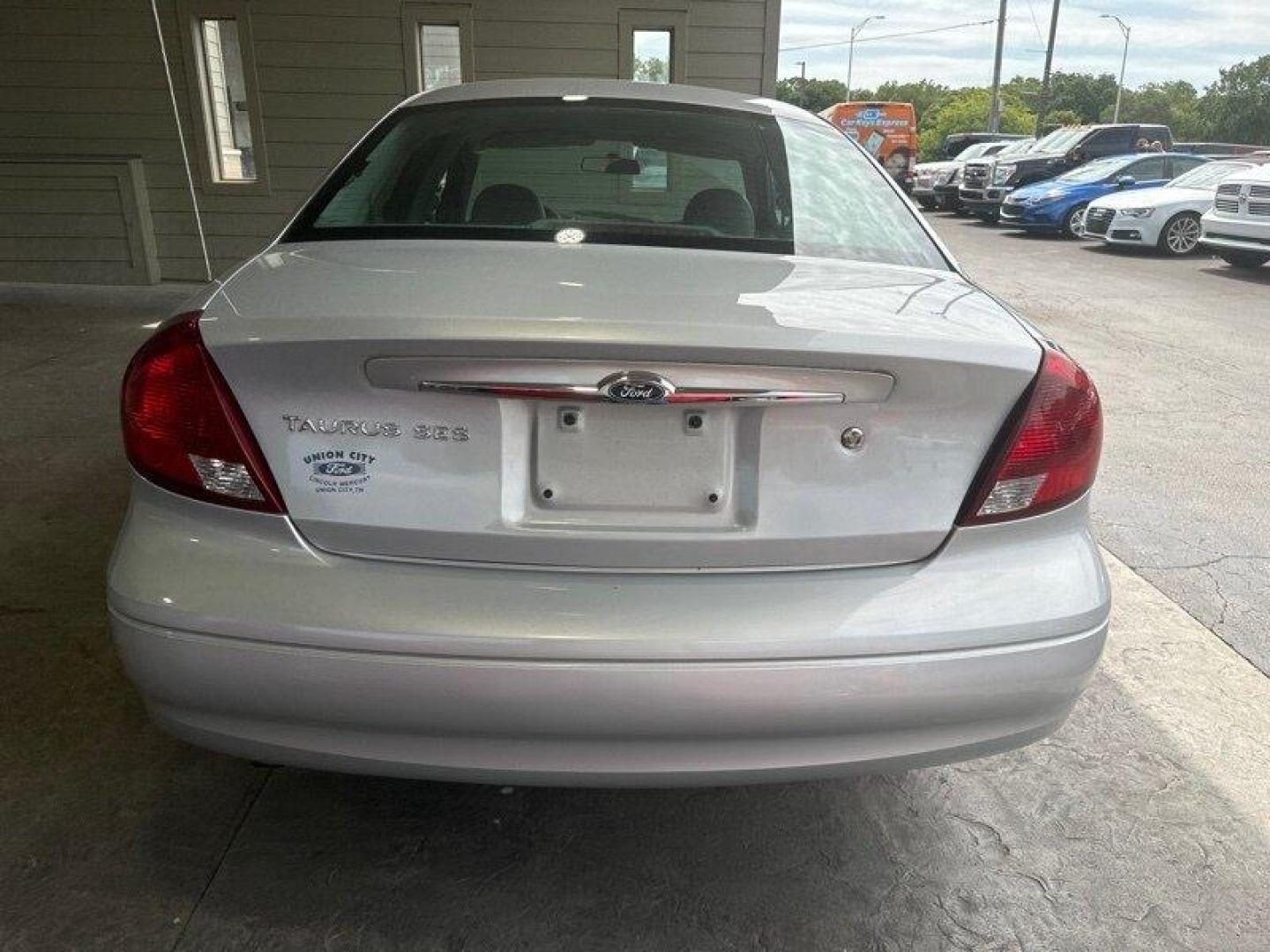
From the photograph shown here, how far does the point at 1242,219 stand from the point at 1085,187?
495cm

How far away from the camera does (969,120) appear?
61062 mm

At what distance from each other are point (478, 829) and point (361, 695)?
75 cm

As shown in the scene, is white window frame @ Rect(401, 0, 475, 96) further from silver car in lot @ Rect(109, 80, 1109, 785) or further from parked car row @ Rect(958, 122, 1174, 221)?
parked car row @ Rect(958, 122, 1174, 221)

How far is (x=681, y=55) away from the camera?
8602 millimetres

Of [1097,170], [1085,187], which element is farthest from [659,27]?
[1097,170]

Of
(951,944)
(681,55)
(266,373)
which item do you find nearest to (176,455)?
(266,373)

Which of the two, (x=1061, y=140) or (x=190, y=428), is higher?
(x=190, y=428)

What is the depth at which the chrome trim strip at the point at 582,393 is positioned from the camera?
1.46 m

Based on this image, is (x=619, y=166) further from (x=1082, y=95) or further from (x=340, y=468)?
(x=1082, y=95)

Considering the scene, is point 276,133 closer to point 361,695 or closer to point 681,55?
point 681,55

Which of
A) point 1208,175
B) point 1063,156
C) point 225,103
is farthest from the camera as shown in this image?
point 1063,156

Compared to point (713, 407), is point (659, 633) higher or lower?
lower

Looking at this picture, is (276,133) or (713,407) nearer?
(713,407)

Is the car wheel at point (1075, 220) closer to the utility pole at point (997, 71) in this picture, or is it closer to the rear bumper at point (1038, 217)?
the rear bumper at point (1038, 217)
